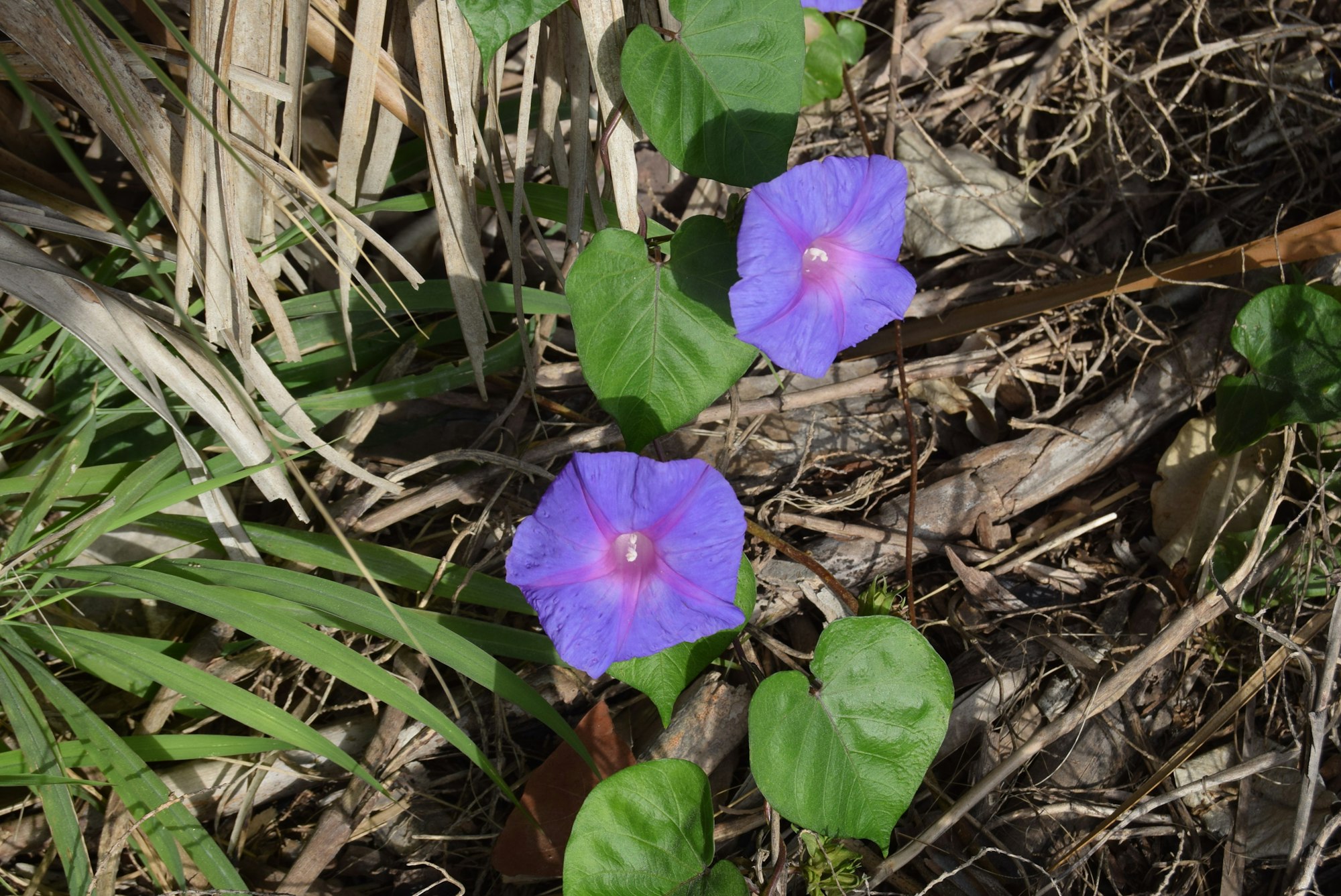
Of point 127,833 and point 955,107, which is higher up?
point 955,107

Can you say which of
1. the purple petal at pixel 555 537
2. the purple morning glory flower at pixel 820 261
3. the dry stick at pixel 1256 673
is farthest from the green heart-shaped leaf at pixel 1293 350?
the purple petal at pixel 555 537

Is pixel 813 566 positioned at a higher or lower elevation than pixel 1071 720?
higher

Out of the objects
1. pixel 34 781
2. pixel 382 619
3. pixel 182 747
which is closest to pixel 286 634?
pixel 382 619

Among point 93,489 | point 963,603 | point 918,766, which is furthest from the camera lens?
point 963,603

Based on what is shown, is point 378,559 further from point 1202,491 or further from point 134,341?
point 1202,491

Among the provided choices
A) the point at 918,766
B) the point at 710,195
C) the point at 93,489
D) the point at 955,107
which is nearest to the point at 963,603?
the point at 918,766

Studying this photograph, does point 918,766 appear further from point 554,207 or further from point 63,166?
point 63,166

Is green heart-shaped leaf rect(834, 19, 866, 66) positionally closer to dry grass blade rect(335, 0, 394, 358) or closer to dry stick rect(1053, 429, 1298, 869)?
dry grass blade rect(335, 0, 394, 358)
